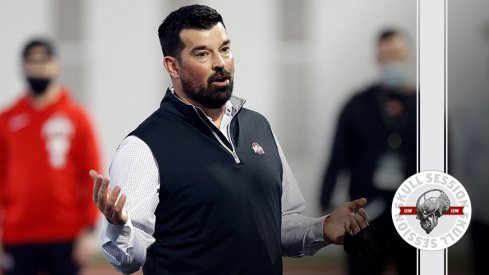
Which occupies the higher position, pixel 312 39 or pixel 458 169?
pixel 312 39

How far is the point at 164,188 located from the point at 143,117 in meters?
0.27

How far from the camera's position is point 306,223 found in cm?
230

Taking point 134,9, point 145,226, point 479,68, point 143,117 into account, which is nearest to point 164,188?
point 145,226

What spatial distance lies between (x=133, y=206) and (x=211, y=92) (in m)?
0.31

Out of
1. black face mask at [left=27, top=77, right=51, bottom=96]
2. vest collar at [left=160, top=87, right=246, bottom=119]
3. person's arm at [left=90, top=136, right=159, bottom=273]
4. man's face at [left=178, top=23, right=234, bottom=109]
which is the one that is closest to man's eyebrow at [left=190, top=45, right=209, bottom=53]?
man's face at [left=178, top=23, right=234, bottom=109]

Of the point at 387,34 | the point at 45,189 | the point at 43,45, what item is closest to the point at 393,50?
the point at 387,34

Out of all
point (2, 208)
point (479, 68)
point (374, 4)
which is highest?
point (374, 4)

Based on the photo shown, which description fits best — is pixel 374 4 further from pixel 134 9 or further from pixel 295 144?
pixel 134 9

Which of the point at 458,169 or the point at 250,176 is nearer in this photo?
the point at 250,176

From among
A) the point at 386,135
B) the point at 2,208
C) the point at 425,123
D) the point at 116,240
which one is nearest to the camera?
the point at 116,240

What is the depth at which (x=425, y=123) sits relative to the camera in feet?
7.59

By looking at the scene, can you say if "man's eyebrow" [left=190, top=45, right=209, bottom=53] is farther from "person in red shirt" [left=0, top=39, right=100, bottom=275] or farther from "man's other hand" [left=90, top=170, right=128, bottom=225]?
"person in red shirt" [left=0, top=39, right=100, bottom=275]

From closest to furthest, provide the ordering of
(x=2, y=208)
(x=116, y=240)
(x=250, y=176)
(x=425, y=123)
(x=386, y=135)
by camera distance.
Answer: (x=116, y=240) → (x=250, y=176) → (x=425, y=123) → (x=386, y=135) → (x=2, y=208)

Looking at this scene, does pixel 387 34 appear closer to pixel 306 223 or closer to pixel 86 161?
pixel 306 223
